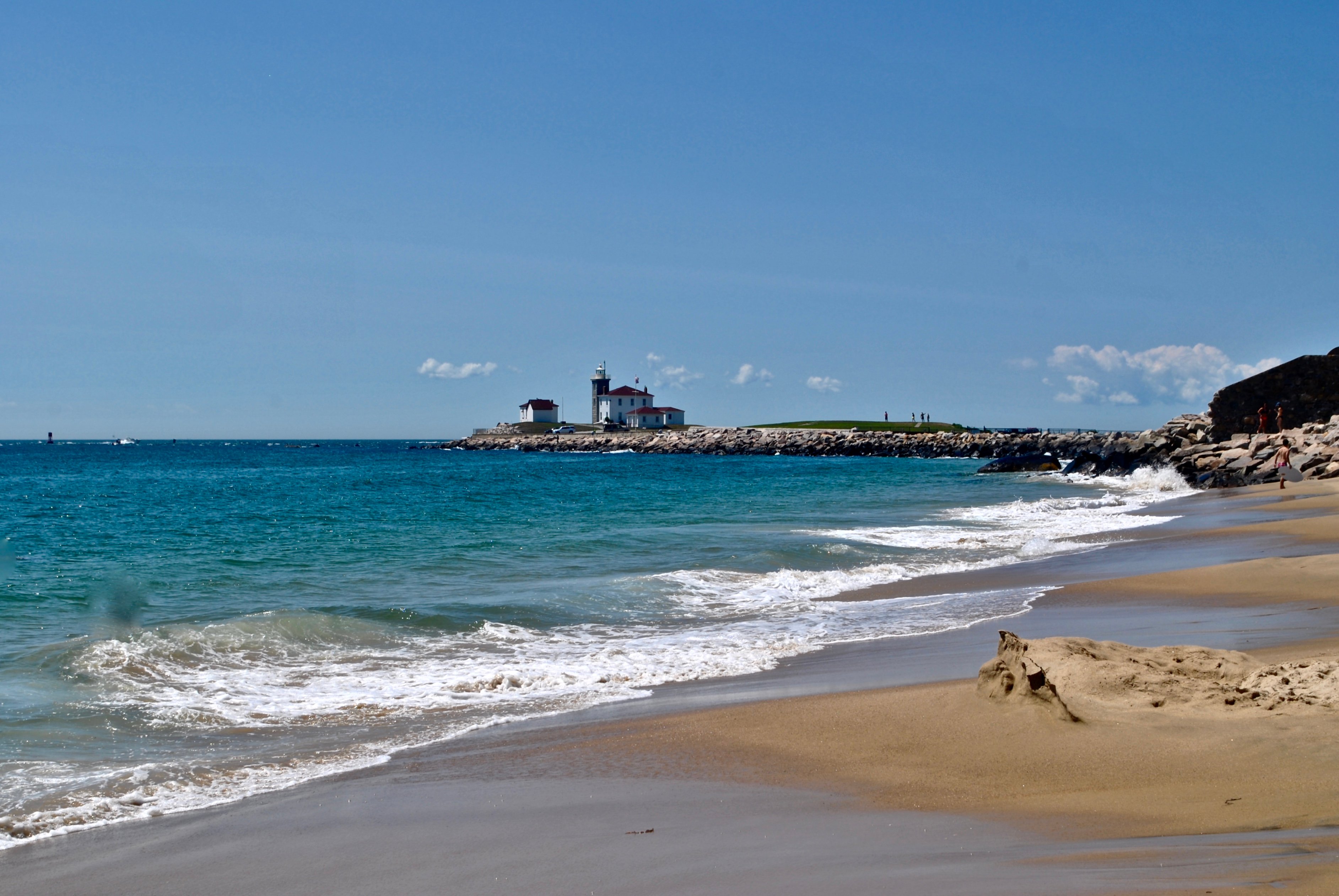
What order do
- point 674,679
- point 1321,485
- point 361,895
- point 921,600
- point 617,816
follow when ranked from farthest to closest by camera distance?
point 1321,485
point 921,600
point 674,679
point 617,816
point 361,895

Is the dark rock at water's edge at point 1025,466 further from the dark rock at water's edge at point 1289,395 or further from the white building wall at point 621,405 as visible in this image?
the white building wall at point 621,405

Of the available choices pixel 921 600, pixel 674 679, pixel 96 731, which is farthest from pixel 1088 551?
pixel 96 731

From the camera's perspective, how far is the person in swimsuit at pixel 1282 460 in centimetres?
3078

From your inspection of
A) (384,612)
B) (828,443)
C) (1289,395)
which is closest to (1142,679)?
(384,612)

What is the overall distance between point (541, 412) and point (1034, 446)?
77701 mm

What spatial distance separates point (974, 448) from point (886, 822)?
83314 millimetres

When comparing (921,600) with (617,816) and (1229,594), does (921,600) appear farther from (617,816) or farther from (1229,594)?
(617,816)

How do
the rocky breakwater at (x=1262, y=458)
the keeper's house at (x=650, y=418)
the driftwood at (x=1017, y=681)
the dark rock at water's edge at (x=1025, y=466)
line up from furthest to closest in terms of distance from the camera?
the keeper's house at (x=650, y=418), the dark rock at water's edge at (x=1025, y=466), the rocky breakwater at (x=1262, y=458), the driftwood at (x=1017, y=681)

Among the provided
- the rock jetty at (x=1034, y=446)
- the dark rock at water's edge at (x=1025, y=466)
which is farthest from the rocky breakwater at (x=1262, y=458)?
the dark rock at water's edge at (x=1025, y=466)

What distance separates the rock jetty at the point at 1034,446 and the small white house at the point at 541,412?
4.19 m

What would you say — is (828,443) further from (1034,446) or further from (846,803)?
(846,803)

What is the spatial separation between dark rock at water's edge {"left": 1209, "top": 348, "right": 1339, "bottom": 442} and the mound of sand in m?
41.4

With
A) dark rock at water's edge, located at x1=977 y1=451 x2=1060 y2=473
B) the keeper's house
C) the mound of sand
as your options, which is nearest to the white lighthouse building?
the keeper's house

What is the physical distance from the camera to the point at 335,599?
44.1 feet
